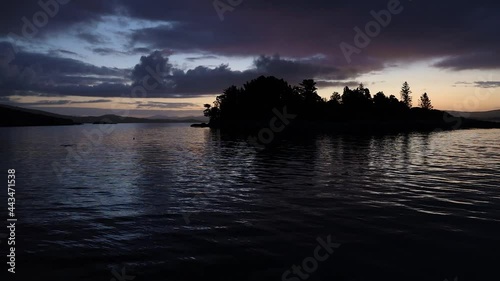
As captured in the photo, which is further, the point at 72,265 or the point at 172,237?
the point at 172,237

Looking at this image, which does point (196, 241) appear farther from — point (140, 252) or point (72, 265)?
point (72, 265)

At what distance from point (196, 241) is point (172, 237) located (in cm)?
130

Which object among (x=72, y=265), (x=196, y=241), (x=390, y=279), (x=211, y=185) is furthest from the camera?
(x=211, y=185)

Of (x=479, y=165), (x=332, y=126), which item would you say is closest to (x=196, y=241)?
(x=479, y=165)

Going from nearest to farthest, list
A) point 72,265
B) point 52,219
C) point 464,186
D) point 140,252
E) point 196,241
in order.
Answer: point 72,265, point 140,252, point 196,241, point 52,219, point 464,186

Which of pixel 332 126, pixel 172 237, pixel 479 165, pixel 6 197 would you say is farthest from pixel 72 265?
pixel 332 126

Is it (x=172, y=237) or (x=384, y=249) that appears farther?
(x=172, y=237)

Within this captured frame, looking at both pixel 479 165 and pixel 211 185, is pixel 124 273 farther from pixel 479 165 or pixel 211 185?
pixel 479 165

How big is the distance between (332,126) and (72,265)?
195747 mm

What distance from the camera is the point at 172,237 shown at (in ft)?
50.3

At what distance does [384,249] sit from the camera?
1372cm

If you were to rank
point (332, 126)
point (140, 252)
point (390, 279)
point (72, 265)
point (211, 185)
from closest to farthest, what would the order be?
point (390, 279) → point (72, 265) → point (140, 252) → point (211, 185) → point (332, 126)

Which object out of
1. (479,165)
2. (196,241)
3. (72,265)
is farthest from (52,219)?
(479,165)

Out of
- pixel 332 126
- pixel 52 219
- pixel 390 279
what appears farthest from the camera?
pixel 332 126
